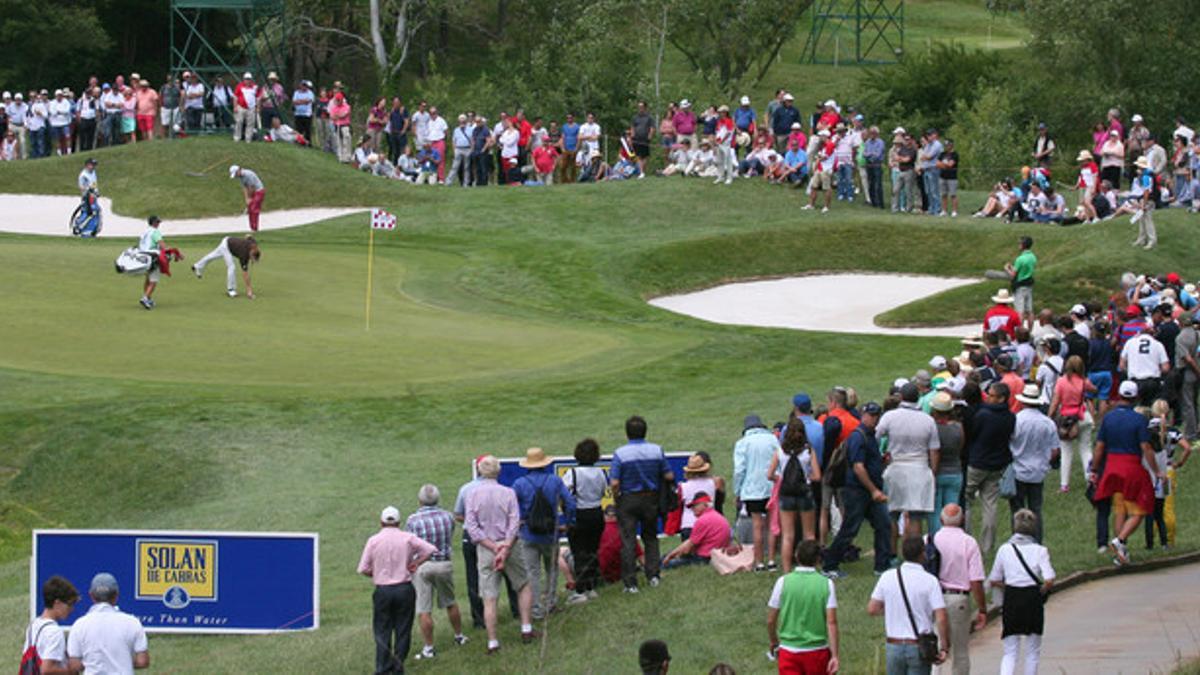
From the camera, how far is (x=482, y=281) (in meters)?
42.5

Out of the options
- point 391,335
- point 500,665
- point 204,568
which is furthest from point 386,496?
point 391,335

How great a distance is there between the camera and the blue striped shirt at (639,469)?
19.5 m

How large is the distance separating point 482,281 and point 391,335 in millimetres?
7689

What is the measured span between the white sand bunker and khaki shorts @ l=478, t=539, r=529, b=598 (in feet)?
69.7

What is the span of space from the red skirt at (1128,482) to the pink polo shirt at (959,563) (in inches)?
187

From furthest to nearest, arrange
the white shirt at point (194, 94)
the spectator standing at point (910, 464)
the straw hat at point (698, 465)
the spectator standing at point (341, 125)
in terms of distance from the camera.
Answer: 1. the white shirt at point (194, 94)
2. the spectator standing at point (341, 125)
3. the straw hat at point (698, 465)
4. the spectator standing at point (910, 464)

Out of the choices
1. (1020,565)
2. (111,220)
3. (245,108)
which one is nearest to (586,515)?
(1020,565)

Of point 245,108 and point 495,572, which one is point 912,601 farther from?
point 245,108

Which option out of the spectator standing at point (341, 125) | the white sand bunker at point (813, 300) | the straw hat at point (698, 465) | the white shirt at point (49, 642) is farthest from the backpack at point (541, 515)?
the spectator standing at point (341, 125)

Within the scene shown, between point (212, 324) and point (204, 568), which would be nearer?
point (204, 568)

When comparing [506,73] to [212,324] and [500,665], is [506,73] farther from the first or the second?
[500,665]

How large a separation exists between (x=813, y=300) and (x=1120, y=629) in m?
25.2

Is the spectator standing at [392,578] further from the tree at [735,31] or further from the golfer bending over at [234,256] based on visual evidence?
the tree at [735,31]

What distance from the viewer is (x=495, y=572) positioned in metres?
18.5
